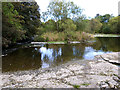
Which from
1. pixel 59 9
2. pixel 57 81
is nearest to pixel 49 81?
pixel 57 81

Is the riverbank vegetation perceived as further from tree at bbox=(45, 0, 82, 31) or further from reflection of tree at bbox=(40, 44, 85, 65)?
reflection of tree at bbox=(40, 44, 85, 65)

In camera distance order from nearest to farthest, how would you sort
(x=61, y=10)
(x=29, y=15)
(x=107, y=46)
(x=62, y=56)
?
(x=62, y=56) < (x=107, y=46) < (x=29, y=15) < (x=61, y=10)

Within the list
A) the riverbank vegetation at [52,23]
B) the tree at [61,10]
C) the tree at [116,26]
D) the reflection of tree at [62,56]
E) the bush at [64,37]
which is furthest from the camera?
the tree at [116,26]

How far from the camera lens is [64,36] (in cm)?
1115

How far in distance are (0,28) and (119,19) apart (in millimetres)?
24622

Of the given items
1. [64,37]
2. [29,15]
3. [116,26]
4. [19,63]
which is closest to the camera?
[19,63]

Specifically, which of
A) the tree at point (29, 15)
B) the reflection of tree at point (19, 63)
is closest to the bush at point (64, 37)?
the tree at point (29, 15)

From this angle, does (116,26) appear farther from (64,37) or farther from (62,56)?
(62,56)

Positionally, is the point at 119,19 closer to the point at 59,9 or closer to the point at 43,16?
the point at 59,9

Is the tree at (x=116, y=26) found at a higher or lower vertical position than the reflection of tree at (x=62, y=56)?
higher

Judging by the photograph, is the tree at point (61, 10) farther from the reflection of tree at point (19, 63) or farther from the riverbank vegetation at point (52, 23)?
the reflection of tree at point (19, 63)

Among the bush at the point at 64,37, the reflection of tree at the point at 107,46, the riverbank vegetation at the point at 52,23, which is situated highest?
the riverbank vegetation at the point at 52,23

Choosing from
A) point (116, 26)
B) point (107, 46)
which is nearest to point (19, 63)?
point (107, 46)

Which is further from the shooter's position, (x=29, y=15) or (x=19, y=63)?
(x=29, y=15)
